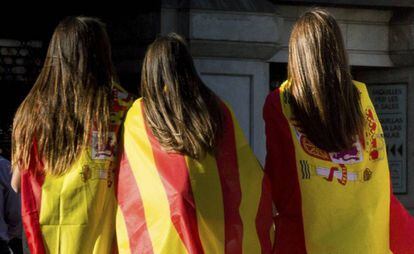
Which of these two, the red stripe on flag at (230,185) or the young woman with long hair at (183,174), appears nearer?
the young woman with long hair at (183,174)

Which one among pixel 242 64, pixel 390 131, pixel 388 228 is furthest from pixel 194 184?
pixel 390 131

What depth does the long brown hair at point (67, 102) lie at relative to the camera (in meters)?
5.76

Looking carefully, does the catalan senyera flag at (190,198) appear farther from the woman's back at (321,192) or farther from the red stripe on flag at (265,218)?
the woman's back at (321,192)

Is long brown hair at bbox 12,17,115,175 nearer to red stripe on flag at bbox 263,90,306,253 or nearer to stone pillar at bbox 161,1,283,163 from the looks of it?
red stripe on flag at bbox 263,90,306,253

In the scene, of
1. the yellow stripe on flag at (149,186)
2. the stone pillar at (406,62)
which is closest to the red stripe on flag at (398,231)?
the yellow stripe on flag at (149,186)

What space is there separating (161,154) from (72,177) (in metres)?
0.48

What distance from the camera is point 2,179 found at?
327 inches

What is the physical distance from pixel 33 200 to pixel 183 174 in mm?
788

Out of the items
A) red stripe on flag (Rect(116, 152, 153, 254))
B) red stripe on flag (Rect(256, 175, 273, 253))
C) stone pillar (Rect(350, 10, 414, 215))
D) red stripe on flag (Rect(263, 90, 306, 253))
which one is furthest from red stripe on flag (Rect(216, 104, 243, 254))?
stone pillar (Rect(350, 10, 414, 215))

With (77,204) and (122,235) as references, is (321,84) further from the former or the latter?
(77,204)

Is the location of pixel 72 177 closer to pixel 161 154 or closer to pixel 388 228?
pixel 161 154

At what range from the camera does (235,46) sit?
1084cm

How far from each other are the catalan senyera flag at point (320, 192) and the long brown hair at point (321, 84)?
0.05 m

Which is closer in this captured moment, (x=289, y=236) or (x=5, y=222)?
(x=289, y=236)
